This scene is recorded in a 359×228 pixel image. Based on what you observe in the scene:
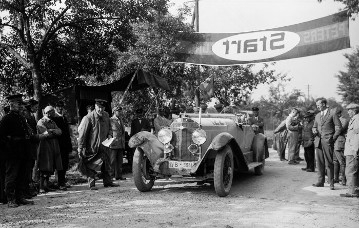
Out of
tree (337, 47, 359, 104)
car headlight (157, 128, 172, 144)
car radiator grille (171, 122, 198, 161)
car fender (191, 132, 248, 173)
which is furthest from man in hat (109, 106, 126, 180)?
tree (337, 47, 359, 104)

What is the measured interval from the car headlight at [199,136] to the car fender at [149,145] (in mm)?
716

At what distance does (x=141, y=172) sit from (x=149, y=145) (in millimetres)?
549

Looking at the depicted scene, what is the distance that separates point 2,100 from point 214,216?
949 cm

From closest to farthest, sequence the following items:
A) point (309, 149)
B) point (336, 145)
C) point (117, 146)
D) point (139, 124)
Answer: point (336, 145), point (117, 146), point (309, 149), point (139, 124)

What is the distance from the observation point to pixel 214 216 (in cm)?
509

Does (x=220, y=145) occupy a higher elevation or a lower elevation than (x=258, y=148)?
higher

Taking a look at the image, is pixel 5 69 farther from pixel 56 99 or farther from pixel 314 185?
pixel 314 185

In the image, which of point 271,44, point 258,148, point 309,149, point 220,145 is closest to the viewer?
point 220,145

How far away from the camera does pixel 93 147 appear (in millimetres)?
7371

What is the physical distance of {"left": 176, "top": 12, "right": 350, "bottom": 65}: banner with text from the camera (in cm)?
1027

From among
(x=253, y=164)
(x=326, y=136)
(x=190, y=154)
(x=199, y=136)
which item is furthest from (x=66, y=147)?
(x=326, y=136)

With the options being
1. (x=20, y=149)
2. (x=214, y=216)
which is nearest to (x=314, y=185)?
(x=214, y=216)

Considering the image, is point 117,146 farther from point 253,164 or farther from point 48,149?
point 253,164

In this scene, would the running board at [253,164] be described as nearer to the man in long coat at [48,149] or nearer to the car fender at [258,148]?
the car fender at [258,148]
